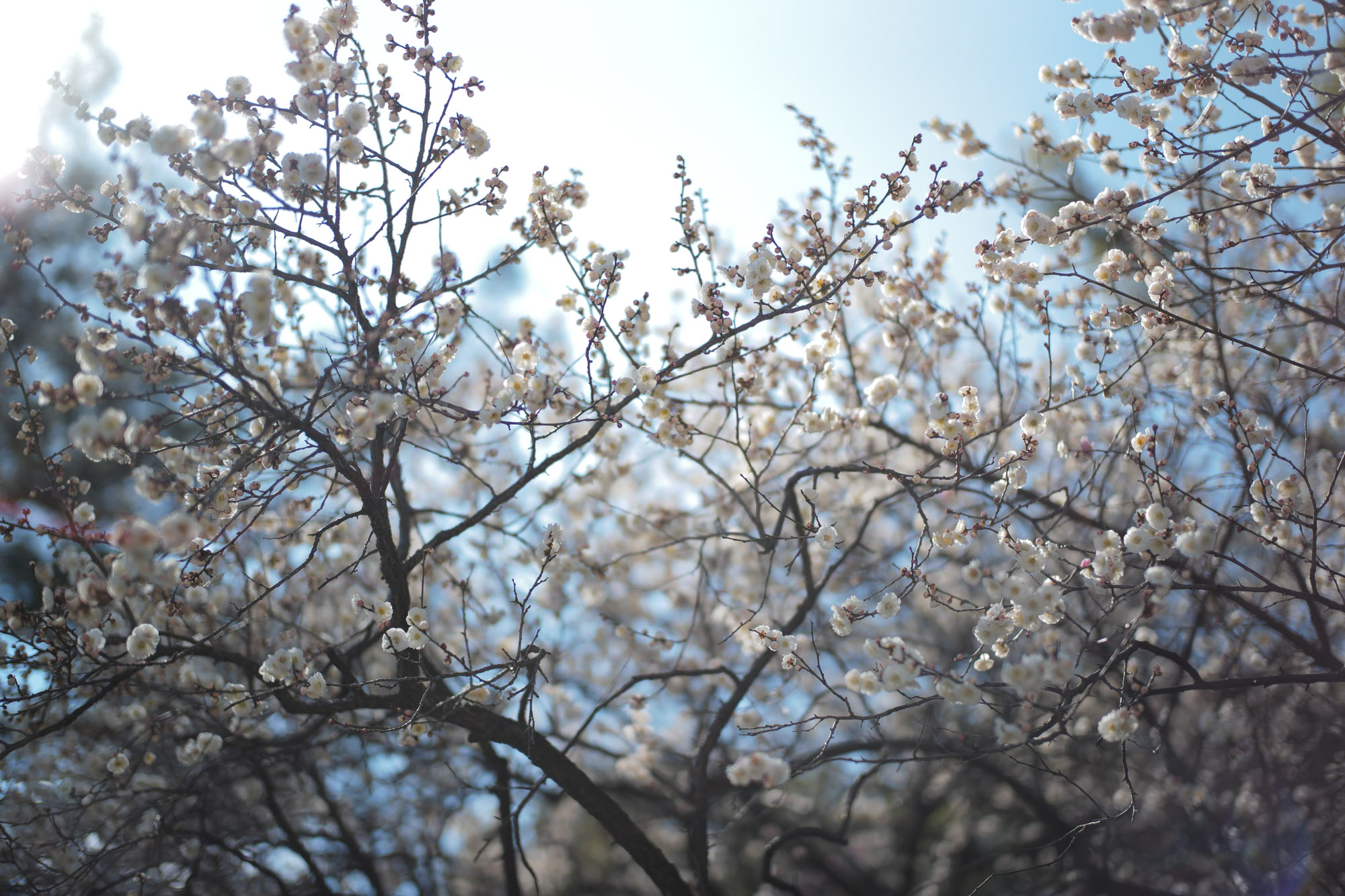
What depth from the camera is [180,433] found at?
718 centimetres

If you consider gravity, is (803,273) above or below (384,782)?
above

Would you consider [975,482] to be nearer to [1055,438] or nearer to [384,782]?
[1055,438]

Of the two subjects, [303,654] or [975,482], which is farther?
[975,482]

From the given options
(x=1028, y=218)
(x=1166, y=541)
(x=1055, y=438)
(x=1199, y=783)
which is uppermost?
(x=1055, y=438)

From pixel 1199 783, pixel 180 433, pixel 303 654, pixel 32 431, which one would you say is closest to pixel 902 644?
pixel 303 654

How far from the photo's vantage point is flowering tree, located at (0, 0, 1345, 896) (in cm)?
268

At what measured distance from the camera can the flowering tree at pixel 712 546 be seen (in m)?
2.68

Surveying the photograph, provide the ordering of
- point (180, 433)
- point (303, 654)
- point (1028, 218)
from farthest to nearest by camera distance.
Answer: point (180, 433) → point (303, 654) → point (1028, 218)

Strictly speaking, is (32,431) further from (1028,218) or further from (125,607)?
(1028,218)

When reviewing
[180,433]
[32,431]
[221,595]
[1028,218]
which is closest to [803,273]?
[1028,218]

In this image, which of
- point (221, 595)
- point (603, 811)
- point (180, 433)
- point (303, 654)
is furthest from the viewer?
point (180, 433)

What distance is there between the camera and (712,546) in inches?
252

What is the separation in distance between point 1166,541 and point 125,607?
451 cm

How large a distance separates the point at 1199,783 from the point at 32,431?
6.20m
